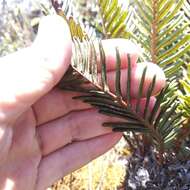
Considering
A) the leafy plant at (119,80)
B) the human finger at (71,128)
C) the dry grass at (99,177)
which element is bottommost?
the dry grass at (99,177)

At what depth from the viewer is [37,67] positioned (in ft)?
3.50

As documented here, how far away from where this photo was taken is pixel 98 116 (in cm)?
129

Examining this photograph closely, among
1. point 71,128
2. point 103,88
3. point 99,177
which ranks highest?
point 103,88

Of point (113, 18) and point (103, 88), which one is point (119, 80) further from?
point (113, 18)

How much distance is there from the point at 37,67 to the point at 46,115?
0.23 metres

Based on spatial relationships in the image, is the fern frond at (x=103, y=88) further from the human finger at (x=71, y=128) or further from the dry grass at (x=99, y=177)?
the dry grass at (x=99, y=177)

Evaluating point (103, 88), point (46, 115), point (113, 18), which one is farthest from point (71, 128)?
point (113, 18)

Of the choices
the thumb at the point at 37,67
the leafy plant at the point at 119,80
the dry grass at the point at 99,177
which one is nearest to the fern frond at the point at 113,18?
the leafy plant at the point at 119,80

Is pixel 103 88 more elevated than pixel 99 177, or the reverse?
pixel 103 88

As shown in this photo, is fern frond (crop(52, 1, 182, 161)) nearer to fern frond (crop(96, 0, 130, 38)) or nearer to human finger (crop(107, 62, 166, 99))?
human finger (crop(107, 62, 166, 99))

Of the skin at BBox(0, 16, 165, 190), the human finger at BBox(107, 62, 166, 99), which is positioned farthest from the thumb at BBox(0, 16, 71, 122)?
the human finger at BBox(107, 62, 166, 99)

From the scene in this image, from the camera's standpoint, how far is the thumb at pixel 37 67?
1.05 metres

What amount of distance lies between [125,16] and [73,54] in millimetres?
354

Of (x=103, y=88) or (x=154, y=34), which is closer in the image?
(x=103, y=88)
